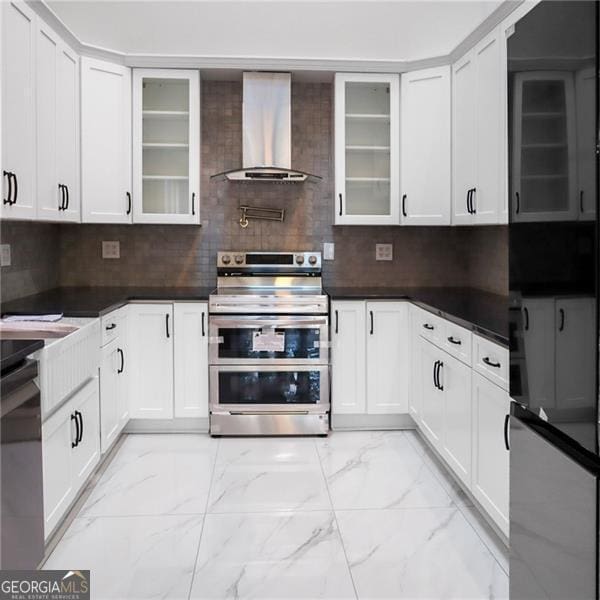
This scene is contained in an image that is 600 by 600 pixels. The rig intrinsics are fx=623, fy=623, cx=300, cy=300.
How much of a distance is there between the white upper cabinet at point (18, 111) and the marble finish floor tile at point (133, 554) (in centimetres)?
140

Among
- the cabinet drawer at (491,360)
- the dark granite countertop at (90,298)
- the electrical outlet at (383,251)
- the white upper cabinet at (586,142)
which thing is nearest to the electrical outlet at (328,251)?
the electrical outlet at (383,251)

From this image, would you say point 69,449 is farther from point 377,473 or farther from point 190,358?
point 377,473

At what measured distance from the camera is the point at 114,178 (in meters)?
3.99

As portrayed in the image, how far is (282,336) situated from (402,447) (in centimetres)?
99

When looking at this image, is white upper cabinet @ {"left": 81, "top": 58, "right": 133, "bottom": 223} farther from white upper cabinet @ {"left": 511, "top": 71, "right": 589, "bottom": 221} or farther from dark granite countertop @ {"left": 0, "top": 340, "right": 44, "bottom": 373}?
white upper cabinet @ {"left": 511, "top": 71, "right": 589, "bottom": 221}

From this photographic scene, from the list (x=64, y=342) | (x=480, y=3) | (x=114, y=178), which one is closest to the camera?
(x=64, y=342)

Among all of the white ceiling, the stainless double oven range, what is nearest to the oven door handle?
the stainless double oven range

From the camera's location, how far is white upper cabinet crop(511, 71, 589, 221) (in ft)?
4.57

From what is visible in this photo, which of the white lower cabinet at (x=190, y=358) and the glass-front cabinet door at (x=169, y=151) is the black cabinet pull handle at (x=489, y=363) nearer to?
the white lower cabinet at (x=190, y=358)

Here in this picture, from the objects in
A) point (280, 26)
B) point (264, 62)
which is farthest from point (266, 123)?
point (280, 26)

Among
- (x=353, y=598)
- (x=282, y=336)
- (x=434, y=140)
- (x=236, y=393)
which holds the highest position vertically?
(x=434, y=140)

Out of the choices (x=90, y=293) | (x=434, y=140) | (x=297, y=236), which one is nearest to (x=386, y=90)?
(x=434, y=140)

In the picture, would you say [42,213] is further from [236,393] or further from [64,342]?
[236,393]

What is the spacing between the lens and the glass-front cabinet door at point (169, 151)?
411cm
